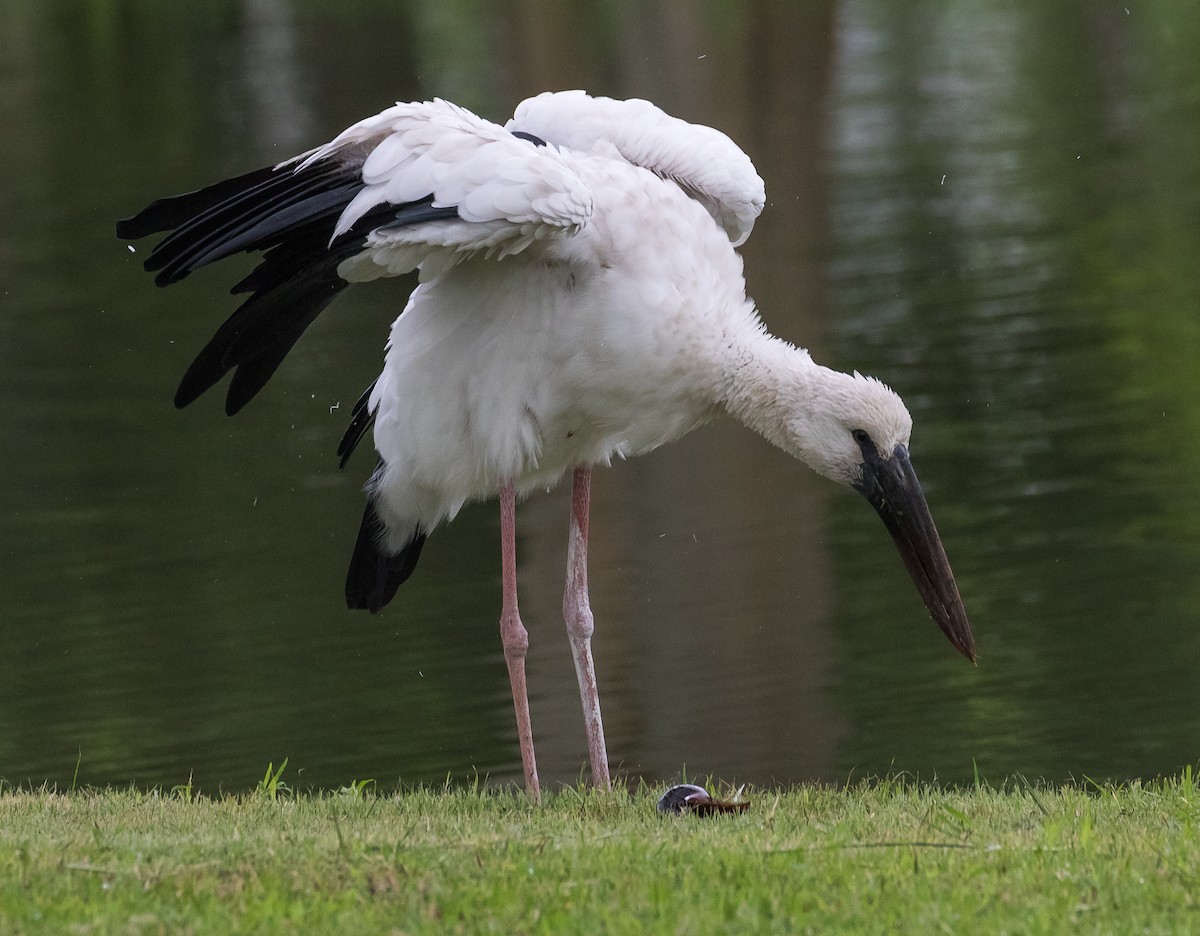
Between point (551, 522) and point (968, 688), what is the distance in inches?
126

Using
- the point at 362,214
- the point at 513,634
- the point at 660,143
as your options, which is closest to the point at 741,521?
the point at 513,634

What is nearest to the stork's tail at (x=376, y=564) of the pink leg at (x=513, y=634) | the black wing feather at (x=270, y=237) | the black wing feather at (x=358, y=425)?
the black wing feather at (x=358, y=425)

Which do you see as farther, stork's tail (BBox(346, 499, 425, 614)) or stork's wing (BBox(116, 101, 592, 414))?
stork's tail (BBox(346, 499, 425, 614))

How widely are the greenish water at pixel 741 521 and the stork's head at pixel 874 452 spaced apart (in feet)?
6.17

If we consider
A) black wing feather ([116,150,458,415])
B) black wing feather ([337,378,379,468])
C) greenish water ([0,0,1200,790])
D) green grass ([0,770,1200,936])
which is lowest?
greenish water ([0,0,1200,790])

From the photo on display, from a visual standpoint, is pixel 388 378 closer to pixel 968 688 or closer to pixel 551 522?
pixel 968 688

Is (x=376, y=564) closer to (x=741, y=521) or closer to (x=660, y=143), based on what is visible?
(x=660, y=143)

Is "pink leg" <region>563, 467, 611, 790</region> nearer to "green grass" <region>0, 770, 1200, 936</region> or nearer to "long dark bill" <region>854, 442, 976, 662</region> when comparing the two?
"long dark bill" <region>854, 442, 976, 662</region>

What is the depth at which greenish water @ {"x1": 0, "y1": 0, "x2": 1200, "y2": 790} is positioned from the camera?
340 inches

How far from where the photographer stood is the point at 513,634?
6633mm

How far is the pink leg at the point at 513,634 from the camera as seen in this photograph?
636 centimetres

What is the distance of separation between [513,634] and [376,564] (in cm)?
71

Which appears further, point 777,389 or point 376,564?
point 376,564

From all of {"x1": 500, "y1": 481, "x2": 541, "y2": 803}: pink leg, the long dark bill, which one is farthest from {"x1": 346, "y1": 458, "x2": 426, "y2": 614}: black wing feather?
the long dark bill
